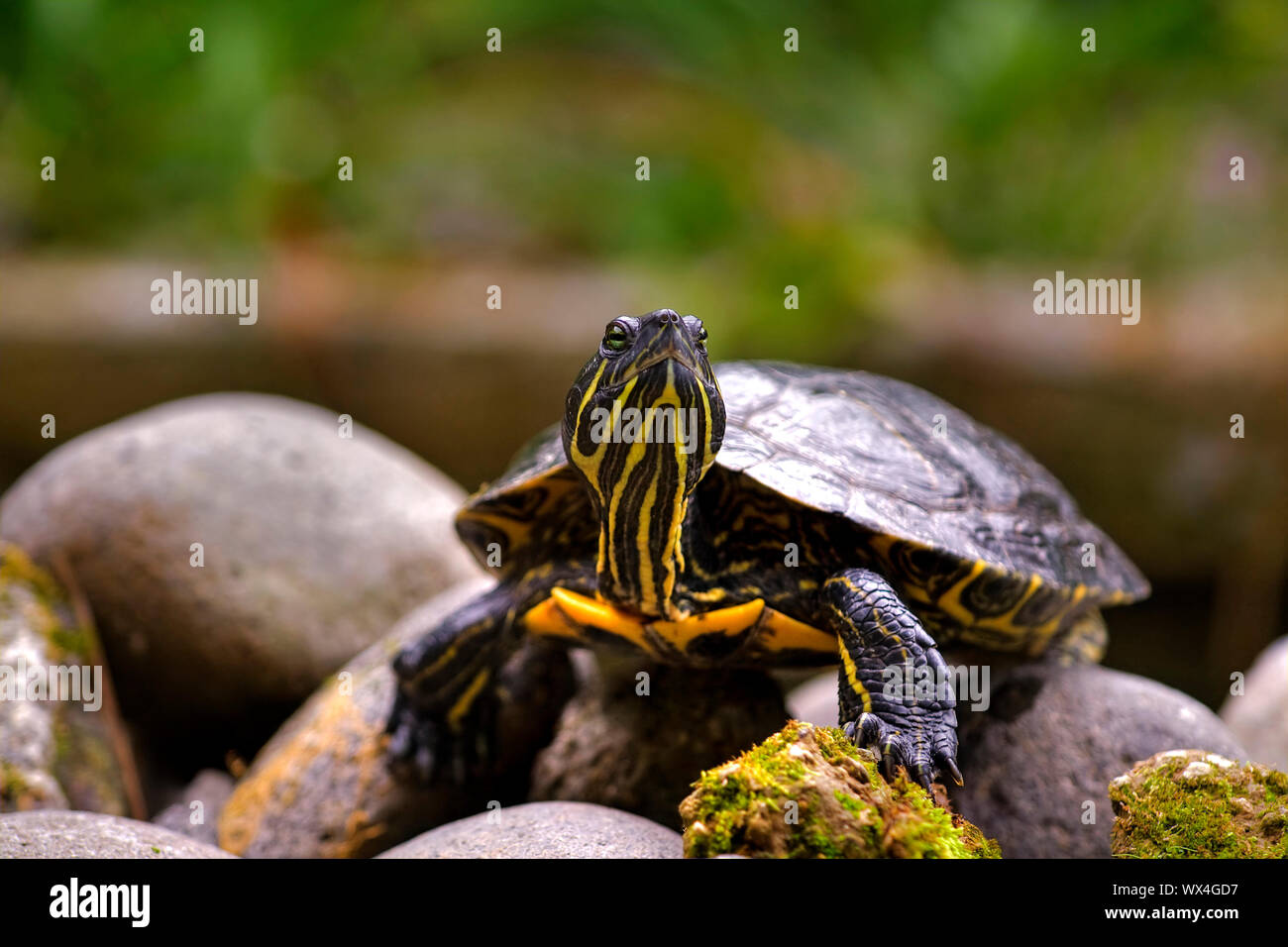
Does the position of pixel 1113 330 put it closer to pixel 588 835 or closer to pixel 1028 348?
pixel 1028 348

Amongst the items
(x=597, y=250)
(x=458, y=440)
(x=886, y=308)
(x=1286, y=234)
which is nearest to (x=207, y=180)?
(x=458, y=440)

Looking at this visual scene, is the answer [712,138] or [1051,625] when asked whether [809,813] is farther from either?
[712,138]

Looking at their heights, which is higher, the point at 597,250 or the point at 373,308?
the point at 597,250

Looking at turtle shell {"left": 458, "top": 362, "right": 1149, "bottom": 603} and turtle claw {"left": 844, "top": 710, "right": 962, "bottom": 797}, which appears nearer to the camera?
turtle claw {"left": 844, "top": 710, "right": 962, "bottom": 797}
